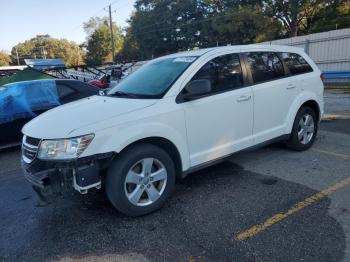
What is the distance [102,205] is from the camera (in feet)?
12.7

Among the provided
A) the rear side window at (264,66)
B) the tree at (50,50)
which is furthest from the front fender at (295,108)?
the tree at (50,50)

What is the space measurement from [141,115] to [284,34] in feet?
111

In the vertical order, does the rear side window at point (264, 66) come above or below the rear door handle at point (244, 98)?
above

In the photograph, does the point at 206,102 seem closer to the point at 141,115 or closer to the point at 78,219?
the point at 141,115

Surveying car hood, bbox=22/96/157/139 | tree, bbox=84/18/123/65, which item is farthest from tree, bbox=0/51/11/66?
car hood, bbox=22/96/157/139

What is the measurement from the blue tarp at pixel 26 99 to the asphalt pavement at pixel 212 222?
228 cm

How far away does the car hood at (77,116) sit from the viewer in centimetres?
323

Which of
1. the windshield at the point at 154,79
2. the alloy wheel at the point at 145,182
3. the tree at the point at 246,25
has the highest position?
the tree at the point at 246,25

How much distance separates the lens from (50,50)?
322 feet

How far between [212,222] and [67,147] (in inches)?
64.6

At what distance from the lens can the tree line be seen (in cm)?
2933

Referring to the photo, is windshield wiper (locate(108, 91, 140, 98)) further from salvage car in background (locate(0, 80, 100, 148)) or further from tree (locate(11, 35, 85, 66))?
tree (locate(11, 35, 85, 66))

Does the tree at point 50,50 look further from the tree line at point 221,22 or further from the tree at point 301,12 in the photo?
the tree at point 301,12

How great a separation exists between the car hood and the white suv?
0.04 ft
